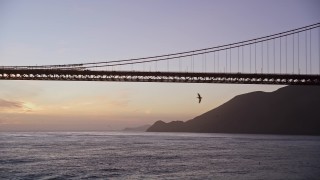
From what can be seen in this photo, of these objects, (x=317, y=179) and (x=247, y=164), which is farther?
(x=247, y=164)

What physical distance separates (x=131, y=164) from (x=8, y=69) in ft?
57.4

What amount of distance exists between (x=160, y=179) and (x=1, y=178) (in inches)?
415

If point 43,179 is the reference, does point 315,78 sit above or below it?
above

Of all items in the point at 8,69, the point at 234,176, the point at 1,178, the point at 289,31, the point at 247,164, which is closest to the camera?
the point at 1,178

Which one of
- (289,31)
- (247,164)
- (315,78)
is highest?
(289,31)

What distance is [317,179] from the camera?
32.3 metres

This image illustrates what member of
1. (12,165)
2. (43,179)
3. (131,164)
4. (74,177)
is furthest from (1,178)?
(131,164)

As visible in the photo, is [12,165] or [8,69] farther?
[8,69]

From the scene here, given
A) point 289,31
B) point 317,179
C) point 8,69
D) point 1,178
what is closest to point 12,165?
point 1,178

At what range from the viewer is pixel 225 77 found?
5572 centimetres

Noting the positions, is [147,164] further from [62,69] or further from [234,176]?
[62,69]

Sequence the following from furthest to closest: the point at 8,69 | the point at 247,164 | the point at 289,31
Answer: the point at 289,31, the point at 8,69, the point at 247,164

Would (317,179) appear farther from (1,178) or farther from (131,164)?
(1,178)

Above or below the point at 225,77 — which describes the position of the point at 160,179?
below
